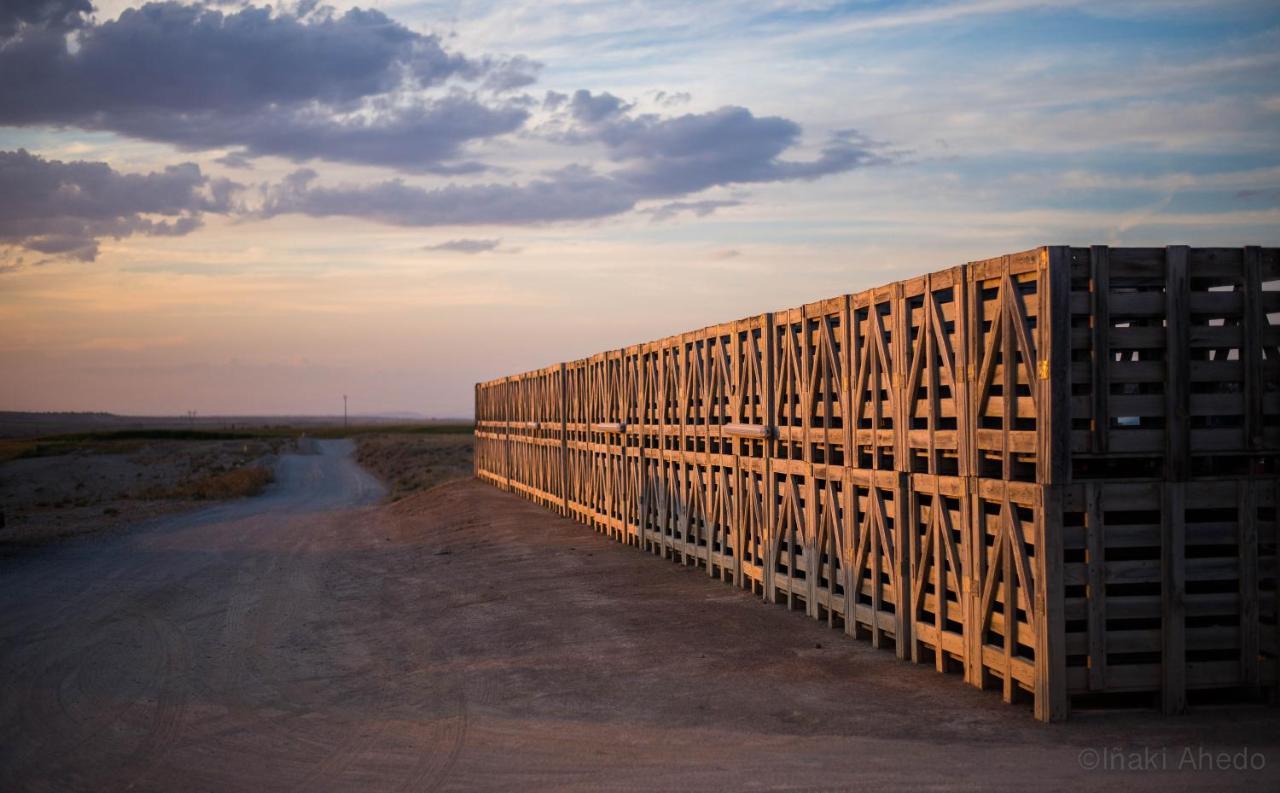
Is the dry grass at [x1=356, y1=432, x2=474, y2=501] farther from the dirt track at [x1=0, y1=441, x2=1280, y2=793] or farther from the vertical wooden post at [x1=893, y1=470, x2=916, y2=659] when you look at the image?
the vertical wooden post at [x1=893, y1=470, x2=916, y2=659]

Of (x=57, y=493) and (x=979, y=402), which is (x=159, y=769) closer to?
(x=979, y=402)

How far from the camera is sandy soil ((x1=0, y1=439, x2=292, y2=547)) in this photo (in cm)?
3212

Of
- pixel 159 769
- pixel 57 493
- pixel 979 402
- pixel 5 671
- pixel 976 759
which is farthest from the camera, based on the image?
pixel 57 493

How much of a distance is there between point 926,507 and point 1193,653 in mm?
2745

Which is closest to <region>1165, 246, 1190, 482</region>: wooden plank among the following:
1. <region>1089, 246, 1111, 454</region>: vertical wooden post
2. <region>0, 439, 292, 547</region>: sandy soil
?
<region>1089, 246, 1111, 454</region>: vertical wooden post

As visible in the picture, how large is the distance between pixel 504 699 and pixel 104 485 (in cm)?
4981

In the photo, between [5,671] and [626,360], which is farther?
[626,360]

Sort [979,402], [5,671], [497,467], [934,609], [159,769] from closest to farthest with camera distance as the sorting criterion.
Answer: [159,769] < [979,402] < [934,609] < [5,671] < [497,467]

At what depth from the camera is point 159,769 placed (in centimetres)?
845

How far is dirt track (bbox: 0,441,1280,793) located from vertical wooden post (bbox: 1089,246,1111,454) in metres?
2.29

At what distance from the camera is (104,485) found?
53.6m

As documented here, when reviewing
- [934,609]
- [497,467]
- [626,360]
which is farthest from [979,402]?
[497,467]

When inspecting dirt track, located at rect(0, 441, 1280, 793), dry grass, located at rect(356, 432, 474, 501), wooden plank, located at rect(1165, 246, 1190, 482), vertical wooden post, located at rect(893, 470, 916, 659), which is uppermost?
wooden plank, located at rect(1165, 246, 1190, 482)

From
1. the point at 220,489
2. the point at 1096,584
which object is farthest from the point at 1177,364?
the point at 220,489
